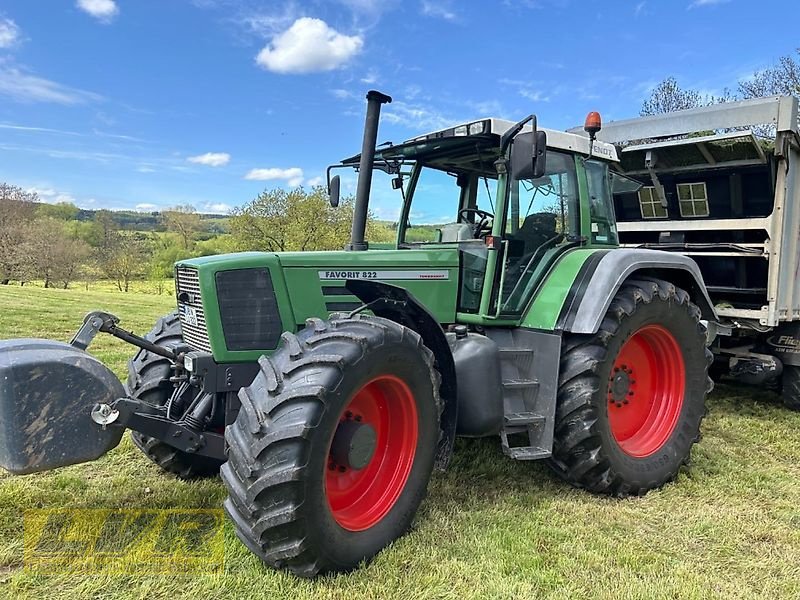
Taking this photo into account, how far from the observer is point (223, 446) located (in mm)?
3049

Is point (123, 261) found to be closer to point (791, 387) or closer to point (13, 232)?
point (13, 232)

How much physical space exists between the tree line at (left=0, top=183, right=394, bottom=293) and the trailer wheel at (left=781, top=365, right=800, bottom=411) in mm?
18306

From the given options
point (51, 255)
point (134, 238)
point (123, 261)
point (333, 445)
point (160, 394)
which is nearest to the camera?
point (333, 445)

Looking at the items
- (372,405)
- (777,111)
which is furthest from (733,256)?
(372,405)

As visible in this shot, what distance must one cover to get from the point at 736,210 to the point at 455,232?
3.31 meters

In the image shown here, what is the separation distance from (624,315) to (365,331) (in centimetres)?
184

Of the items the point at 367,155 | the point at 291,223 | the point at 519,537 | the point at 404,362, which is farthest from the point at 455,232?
the point at 291,223

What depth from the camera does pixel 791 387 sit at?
593 cm

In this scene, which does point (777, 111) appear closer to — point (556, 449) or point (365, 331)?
point (556, 449)

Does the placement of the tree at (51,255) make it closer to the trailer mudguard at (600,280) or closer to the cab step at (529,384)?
the cab step at (529,384)

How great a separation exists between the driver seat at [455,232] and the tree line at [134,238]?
62.0ft

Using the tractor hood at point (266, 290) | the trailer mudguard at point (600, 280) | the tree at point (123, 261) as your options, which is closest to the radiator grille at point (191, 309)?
the tractor hood at point (266, 290)

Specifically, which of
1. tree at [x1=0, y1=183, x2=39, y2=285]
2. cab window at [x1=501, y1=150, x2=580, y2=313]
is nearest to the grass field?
cab window at [x1=501, y1=150, x2=580, y2=313]

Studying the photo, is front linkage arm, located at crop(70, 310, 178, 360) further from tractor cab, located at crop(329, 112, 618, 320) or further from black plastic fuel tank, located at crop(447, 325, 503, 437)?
tractor cab, located at crop(329, 112, 618, 320)
